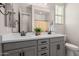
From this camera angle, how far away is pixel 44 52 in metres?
1.42

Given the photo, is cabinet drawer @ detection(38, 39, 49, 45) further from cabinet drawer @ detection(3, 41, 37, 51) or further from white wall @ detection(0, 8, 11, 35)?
white wall @ detection(0, 8, 11, 35)

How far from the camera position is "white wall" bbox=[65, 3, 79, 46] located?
4.73 feet

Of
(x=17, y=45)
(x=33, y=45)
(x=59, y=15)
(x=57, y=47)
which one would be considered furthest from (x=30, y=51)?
(x=59, y=15)

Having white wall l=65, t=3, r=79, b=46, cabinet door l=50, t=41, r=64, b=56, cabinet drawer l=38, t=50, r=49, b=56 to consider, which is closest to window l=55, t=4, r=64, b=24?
white wall l=65, t=3, r=79, b=46

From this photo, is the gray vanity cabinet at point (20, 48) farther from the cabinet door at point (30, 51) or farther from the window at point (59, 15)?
the window at point (59, 15)

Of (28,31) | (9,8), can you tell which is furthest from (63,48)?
(9,8)

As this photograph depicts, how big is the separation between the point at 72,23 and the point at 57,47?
39cm

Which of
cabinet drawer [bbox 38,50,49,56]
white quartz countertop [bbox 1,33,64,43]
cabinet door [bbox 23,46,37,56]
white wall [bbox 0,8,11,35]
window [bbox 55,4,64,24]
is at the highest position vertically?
window [bbox 55,4,64,24]

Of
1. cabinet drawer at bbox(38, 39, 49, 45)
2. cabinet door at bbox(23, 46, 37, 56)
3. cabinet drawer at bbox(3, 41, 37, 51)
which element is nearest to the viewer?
cabinet drawer at bbox(3, 41, 37, 51)

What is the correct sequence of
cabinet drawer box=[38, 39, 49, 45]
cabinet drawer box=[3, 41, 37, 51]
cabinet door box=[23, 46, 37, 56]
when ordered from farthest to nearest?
cabinet drawer box=[38, 39, 49, 45]
cabinet door box=[23, 46, 37, 56]
cabinet drawer box=[3, 41, 37, 51]

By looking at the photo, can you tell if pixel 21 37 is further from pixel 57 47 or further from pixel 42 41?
pixel 57 47

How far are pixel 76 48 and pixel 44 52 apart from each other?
1.40ft

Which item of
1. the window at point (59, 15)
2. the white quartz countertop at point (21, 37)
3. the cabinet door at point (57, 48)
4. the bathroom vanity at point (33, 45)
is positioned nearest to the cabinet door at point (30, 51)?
the bathroom vanity at point (33, 45)

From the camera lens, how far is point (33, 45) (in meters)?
1.33
